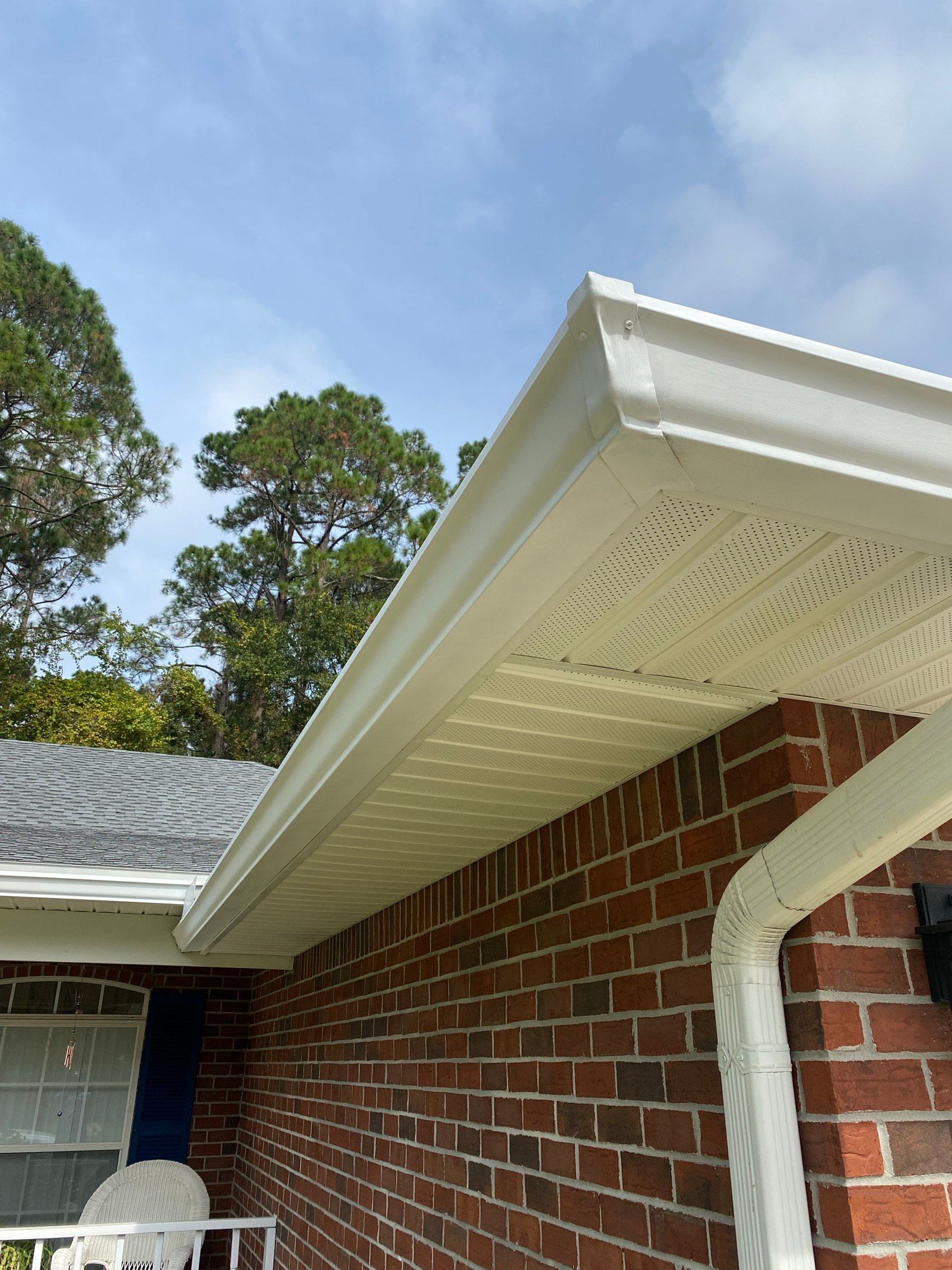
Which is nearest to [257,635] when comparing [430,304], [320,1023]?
[430,304]

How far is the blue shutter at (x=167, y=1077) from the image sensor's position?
23.5 ft

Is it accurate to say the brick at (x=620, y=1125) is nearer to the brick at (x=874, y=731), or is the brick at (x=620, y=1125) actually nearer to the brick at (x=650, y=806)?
the brick at (x=650, y=806)

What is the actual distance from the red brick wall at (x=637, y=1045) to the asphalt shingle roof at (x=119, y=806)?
70.1 inches

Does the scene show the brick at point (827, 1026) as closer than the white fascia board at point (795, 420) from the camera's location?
No

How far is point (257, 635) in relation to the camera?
19.7m

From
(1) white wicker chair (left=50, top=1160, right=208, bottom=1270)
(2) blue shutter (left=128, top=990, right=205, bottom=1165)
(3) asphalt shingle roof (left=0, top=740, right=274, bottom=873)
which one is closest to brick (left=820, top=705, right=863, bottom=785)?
(3) asphalt shingle roof (left=0, top=740, right=274, bottom=873)

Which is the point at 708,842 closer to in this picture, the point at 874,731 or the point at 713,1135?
the point at 874,731

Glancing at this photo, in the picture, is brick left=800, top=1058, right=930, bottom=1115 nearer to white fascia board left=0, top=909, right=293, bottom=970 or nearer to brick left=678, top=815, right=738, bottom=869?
brick left=678, top=815, right=738, bottom=869

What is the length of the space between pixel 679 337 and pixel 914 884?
1.35 metres

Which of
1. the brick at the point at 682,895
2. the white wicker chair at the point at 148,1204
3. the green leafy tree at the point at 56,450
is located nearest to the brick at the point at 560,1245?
the brick at the point at 682,895

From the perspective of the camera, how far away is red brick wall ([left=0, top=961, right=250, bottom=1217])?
7227 mm

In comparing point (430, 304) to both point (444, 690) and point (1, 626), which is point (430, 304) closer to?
point (1, 626)

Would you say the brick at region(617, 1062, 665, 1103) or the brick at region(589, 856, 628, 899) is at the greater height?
the brick at region(589, 856, 628, 899)

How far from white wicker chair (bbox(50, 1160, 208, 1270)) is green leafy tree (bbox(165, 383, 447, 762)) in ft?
40.9
